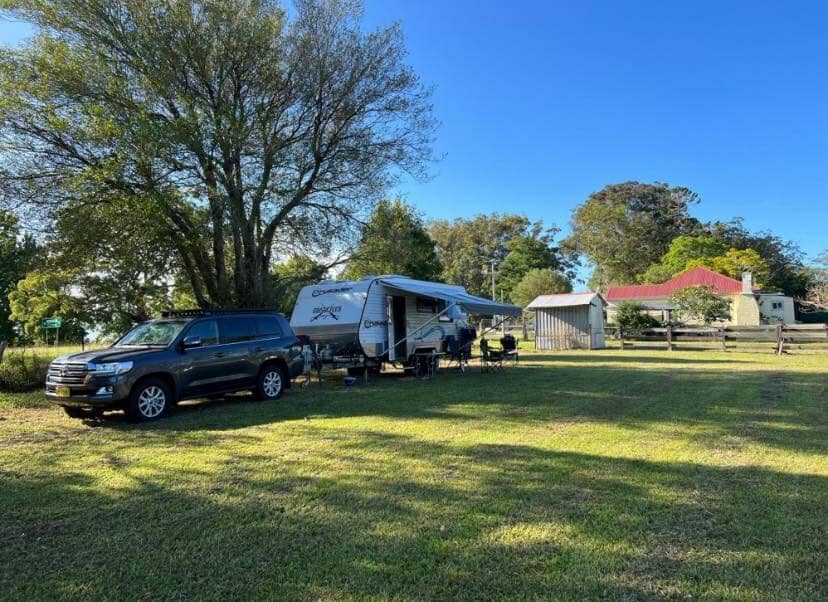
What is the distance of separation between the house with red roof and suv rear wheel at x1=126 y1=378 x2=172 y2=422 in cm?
3563

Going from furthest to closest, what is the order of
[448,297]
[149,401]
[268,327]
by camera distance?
[448,297]
[268,327]
[149,401]

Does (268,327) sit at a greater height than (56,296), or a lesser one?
lesser

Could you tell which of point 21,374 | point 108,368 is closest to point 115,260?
point 21,374

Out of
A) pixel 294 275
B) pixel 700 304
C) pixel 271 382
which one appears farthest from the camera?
pixel 700 304

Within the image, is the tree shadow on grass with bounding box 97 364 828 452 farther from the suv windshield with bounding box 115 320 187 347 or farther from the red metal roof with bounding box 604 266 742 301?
the red metal roof with bounding box 604 266 742 301

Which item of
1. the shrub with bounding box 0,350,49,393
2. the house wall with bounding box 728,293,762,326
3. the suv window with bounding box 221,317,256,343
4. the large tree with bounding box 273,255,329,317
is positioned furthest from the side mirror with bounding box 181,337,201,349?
the house wall with bounding box 728,293,762,326

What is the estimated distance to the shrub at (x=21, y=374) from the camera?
12.7m

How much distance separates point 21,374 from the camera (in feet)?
42.1

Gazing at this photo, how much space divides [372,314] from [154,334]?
5493 millimetres

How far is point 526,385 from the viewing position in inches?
488

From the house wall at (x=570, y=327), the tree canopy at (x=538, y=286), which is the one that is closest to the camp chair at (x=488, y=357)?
the house wall at (x=570, y=327)

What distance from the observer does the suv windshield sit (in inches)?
386

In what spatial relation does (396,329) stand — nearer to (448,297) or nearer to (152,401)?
(448,297)

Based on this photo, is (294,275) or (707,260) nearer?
(294,275)
